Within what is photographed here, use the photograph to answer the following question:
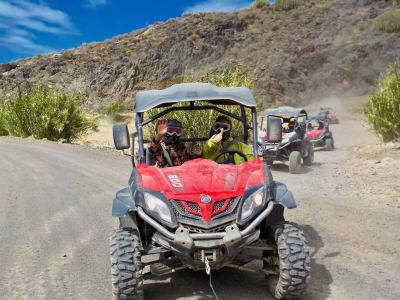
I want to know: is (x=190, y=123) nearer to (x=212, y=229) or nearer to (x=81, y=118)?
(x=81, y=118)

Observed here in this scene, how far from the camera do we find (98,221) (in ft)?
21.0

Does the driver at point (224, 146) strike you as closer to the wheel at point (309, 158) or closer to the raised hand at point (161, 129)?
the raised hand at point (161, 129)

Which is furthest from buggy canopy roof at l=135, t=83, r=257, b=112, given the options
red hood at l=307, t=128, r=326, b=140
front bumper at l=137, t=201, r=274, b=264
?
red hood at l=307, t=128, r=326, b=140

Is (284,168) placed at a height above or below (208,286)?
below

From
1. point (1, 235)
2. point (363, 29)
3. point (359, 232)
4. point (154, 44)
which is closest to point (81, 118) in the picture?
point (1, 235)

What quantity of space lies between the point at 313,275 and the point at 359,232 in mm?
1765

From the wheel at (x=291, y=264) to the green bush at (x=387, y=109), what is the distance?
12136mm

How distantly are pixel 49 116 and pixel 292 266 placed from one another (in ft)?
53.1

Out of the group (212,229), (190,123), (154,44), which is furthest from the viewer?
(154,44)

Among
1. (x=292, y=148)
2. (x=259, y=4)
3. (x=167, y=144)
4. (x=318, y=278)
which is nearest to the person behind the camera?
(x=318, y=278)

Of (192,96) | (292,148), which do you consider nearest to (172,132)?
(192,96)

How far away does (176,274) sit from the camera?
166 inches

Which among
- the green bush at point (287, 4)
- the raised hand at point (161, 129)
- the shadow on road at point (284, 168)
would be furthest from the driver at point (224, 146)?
the green bush at point (287, 4)

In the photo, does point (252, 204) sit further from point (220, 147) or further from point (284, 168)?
point (284, 168)
